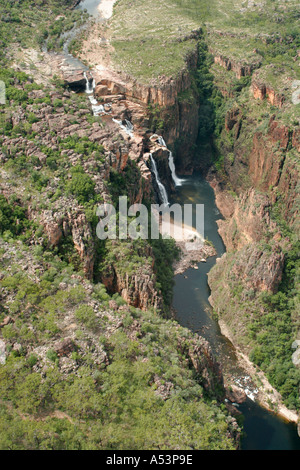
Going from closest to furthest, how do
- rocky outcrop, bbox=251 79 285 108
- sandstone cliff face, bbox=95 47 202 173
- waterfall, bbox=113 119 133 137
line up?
rocky outcrop, bbox=251 79 285 108 → waterfall, bbox=113 119 133 137 → sandstone cliff face, bbox=95 47 202 173

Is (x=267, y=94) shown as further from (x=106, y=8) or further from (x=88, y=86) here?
(x=106, y=8)

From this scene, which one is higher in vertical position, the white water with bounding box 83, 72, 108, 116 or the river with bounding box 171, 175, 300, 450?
the white water with bounding box 83, 72, 108, 116

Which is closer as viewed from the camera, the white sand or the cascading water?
the cascading water

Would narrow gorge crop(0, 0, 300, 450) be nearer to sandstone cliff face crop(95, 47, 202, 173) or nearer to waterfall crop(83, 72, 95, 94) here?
sandstone cliff face crop(95, 47, 202, 173)

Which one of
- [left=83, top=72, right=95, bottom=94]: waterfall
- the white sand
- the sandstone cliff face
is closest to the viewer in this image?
the sandstone cliff face

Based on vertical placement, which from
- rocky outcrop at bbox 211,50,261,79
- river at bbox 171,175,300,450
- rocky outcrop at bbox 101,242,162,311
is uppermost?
rocky outcrop at bbox 211,50,261,79

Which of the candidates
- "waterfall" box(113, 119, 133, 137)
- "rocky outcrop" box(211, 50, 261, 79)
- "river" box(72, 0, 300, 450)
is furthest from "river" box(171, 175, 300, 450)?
"rocky outcrop" box(211, 50, 261, 79)
